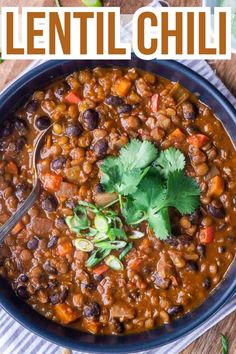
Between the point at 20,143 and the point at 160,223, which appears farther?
the point at 20,143

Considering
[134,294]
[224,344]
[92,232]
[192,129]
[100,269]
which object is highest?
[192,129]

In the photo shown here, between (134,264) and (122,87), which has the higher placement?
(122,87)

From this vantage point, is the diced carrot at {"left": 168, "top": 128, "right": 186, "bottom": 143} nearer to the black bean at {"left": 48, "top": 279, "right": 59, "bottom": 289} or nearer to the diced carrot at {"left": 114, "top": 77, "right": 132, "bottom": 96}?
the diced carrot at {"left": 114, "top": 77, "right": 132, "bottom": 96}

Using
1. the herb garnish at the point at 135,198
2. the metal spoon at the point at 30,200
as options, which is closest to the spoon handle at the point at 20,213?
the metal spoon at the point at 30,200

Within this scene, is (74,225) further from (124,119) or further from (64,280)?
(124,119)

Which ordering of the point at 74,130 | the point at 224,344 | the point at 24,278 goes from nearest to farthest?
the point at 74,130, the point at 24,278, the point at 224,344

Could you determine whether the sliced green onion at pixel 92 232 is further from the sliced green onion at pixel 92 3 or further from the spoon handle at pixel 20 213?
the sliced green onion at pixel 92 3

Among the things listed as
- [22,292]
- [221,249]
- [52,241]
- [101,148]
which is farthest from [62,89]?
[221,249]

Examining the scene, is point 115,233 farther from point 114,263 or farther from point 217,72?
point 217,72
